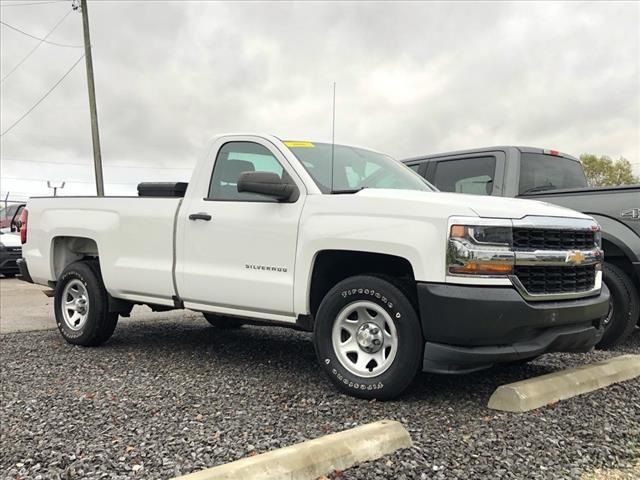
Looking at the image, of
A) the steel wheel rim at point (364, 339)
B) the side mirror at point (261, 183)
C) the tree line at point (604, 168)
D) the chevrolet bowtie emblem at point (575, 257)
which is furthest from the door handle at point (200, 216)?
the tree line at point (604, 168)

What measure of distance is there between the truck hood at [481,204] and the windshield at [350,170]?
43 cm

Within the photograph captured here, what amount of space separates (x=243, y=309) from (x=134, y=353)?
5.45 feet

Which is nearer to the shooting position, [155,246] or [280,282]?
[280,282]

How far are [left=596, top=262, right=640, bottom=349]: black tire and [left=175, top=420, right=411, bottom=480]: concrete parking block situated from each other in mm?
3414

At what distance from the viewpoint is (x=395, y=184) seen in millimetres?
5020

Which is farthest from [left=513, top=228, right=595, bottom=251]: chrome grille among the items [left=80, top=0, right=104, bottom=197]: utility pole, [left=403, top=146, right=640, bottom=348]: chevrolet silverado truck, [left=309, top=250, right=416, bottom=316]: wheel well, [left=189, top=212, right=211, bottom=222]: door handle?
[left=80, top=0, right=104, bottom=197]: utility pole

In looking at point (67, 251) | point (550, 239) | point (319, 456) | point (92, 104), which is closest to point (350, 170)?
point (550, 239)

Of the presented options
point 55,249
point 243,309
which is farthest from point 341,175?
point 55,249

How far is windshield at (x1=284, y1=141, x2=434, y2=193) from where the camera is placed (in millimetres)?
4723

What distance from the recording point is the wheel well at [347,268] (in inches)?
168

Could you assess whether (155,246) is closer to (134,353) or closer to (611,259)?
(134,353)

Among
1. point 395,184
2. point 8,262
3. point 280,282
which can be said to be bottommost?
point 8,262

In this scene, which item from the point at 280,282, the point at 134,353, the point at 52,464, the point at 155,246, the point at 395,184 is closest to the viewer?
the point at 52,464

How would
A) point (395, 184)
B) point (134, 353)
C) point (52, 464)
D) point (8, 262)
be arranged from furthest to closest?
point (8, 262)
point (134, 353)
point (395, 184)
point (52, 464)
